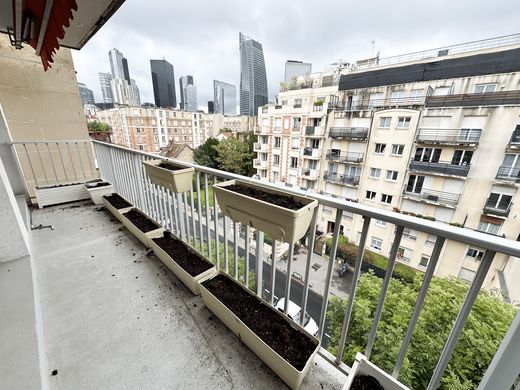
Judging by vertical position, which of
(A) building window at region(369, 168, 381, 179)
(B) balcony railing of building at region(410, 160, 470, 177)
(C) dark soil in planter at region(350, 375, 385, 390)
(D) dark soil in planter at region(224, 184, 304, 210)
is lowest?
(A) building window at region(369, 168, 381, 179)

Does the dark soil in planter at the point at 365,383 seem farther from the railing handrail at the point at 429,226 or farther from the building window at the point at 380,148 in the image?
the building window at the point at 380,148

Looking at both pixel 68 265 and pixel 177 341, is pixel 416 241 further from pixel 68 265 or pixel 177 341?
pixel 68 265

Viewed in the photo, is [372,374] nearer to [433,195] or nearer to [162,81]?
[433,195]

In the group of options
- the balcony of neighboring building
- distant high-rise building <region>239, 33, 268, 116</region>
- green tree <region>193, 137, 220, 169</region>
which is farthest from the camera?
distant high-rise building <region>239, 33, 268, 116</region>

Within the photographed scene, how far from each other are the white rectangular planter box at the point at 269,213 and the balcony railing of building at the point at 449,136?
8.84 metres

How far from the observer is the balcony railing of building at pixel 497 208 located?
656cm

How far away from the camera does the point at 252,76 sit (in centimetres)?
4116

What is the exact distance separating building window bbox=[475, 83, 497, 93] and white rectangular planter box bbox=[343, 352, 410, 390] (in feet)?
32.2

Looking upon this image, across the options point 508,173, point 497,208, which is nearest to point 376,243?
point 497,208

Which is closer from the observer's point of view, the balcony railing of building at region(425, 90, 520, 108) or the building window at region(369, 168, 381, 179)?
the balcony railing of building at region(425, 90, 520, 108)

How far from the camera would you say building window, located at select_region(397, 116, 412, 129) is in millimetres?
7629

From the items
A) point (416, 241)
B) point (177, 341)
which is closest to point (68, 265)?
point (177, 341)

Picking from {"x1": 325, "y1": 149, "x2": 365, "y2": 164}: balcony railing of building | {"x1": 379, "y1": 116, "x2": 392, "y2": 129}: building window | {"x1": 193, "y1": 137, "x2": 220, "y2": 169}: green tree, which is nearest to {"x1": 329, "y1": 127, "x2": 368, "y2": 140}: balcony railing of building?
{"x1": 379, "y1": 116, "x2": 392, "y2": 129}: building window

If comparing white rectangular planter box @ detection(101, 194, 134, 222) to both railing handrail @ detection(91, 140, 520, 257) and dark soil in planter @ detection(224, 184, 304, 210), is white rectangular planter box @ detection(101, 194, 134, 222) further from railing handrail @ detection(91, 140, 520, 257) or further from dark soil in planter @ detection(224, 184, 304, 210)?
railing handrail @ detection(91, 140, 520, 257)
